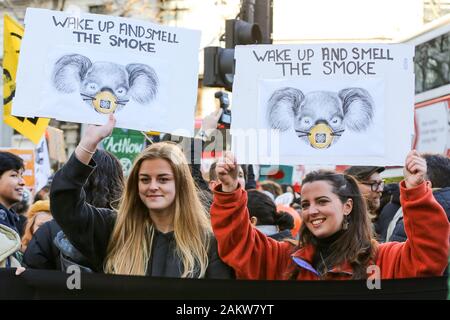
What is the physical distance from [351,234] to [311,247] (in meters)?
0.17

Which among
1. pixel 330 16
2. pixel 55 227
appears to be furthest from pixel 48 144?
pixel 330 16

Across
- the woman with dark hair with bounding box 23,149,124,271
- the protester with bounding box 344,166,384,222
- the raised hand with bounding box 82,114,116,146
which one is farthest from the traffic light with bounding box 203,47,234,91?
the raised hand with bounding box 82,114,116,146

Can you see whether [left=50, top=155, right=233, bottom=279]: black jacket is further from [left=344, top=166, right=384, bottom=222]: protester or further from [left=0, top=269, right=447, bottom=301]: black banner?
[left=344, top=166, right=384, bottom=222]: protester

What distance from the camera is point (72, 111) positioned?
419cm

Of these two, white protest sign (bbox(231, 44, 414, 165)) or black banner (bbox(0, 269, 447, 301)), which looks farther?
white protest sign (bbox(231, 44, 414, 165))

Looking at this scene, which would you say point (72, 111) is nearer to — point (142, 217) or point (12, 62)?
point (142, 217)

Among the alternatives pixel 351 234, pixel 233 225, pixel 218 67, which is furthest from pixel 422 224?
pixel 218 67

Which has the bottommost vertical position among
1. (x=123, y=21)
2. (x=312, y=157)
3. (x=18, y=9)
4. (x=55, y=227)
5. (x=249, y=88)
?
(x=55, y=227)

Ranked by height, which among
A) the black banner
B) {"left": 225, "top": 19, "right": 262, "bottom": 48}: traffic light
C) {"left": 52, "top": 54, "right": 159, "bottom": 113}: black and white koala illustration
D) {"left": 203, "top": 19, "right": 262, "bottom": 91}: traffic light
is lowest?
the black banner

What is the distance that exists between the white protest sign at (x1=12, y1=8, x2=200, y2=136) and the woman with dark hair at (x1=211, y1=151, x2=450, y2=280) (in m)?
0.50

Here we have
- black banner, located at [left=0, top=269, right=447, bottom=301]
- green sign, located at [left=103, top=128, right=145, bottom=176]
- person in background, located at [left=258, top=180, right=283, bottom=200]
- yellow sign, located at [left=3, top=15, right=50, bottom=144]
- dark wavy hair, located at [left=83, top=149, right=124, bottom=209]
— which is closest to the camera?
black banner, located at [left=0, top=269, right=447, bottom=301]

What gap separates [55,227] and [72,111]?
606mm

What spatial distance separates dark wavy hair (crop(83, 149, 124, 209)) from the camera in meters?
4.58

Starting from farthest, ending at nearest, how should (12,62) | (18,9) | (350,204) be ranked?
(18,9) < (12,62) < (350,204)
